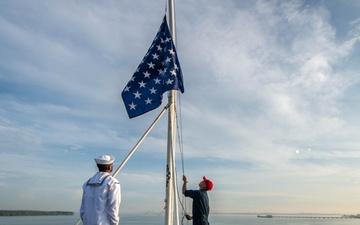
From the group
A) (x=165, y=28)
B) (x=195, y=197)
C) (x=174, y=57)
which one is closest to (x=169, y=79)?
(x=174, y=57)

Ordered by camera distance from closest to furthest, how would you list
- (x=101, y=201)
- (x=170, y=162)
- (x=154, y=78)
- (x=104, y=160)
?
1. (x=101, y=201)
2. (x=104, y=160)
3. (x=170, y=162)
4. (x=154, y=78)

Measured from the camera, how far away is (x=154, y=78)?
9.89 m

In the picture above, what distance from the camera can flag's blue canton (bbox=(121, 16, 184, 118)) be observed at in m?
9.61

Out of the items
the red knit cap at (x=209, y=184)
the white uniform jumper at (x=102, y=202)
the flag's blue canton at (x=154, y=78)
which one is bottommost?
the white uniform jumper at (x=102, y=202)

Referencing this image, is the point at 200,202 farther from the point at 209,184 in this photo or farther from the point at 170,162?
the point at 170,162

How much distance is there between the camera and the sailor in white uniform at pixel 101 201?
16.7 ft

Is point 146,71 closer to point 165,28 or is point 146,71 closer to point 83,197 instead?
point 165,28

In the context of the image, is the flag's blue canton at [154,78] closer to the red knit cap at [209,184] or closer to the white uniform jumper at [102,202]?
the red knit cap at [209,184]

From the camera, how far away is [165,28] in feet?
33.3

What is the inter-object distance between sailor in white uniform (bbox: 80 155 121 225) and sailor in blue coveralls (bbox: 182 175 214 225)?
419 cm

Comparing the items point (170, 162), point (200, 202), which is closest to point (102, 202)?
point (170, 162)

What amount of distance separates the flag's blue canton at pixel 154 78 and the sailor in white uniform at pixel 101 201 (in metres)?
4.50

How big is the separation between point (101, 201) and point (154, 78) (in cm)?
540

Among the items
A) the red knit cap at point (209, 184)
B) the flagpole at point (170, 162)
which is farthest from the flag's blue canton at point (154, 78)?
the red knit cap at point (209, 184)
